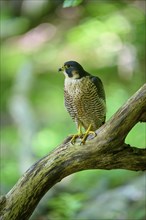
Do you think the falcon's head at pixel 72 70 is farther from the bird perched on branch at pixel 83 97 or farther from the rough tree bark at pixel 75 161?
the rough tree bark at pixel 75 161

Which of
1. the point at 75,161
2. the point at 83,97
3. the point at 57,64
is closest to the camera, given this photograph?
the point at 75,161

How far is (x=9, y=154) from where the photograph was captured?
23.6 ft

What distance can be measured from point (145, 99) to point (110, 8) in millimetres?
3949

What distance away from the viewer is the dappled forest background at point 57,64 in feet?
20.3

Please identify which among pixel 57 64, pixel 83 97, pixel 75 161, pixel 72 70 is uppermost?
pixel 57 64

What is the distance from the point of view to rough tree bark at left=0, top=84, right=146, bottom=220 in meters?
2.98

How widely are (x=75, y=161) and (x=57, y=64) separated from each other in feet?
15.5

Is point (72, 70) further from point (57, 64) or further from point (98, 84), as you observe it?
point (57, 64)

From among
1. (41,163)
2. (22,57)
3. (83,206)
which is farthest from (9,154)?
(41,163)

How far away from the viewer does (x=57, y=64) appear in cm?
768

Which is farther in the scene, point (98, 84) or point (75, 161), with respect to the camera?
point (98, 84)

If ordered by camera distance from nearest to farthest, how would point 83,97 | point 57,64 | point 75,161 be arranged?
point 75,161, point 83,97, point 57,64

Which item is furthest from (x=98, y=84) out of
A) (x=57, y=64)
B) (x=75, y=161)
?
(x=57, y=64)

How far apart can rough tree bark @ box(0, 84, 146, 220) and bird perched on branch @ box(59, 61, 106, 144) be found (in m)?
0.07
